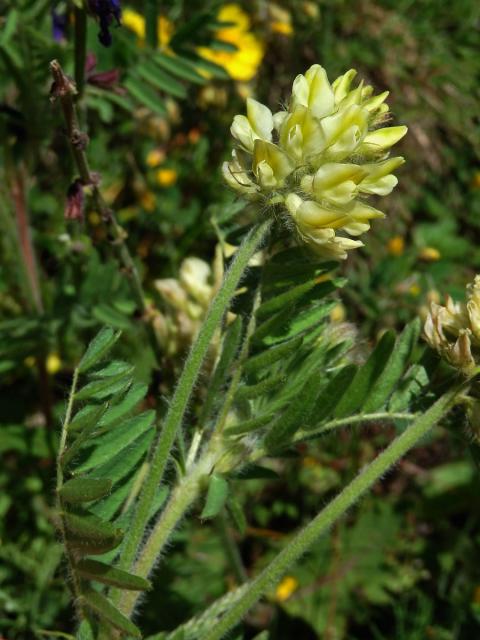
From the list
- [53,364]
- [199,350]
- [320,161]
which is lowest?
[53,364]

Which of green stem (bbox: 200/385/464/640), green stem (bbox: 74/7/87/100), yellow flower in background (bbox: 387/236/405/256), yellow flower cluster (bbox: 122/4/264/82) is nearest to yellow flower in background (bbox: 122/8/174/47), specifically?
yellow flower cluster (bbox: 122/4/264/82)

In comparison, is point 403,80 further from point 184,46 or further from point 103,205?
point 103,205

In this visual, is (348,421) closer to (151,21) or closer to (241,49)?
(151,21)

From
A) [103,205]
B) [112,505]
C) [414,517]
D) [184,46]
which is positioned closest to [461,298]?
[414,517]

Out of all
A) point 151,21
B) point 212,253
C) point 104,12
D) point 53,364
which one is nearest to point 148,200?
point 212,253

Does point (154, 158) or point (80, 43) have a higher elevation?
point (80, 43)

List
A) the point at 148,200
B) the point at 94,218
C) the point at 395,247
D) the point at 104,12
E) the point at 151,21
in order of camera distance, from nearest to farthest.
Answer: the point at 104,12
the point at 151,21
the point at 94,218
the point at 395,247
the point at 148,200

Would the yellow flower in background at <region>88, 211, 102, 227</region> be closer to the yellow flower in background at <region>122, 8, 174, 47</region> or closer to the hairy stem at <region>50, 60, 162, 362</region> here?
the hairy stem at <region>50, 60, 162, 362</region>

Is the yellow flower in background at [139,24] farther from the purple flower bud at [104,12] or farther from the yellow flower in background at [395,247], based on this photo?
the purple flower bud at [104,12]
